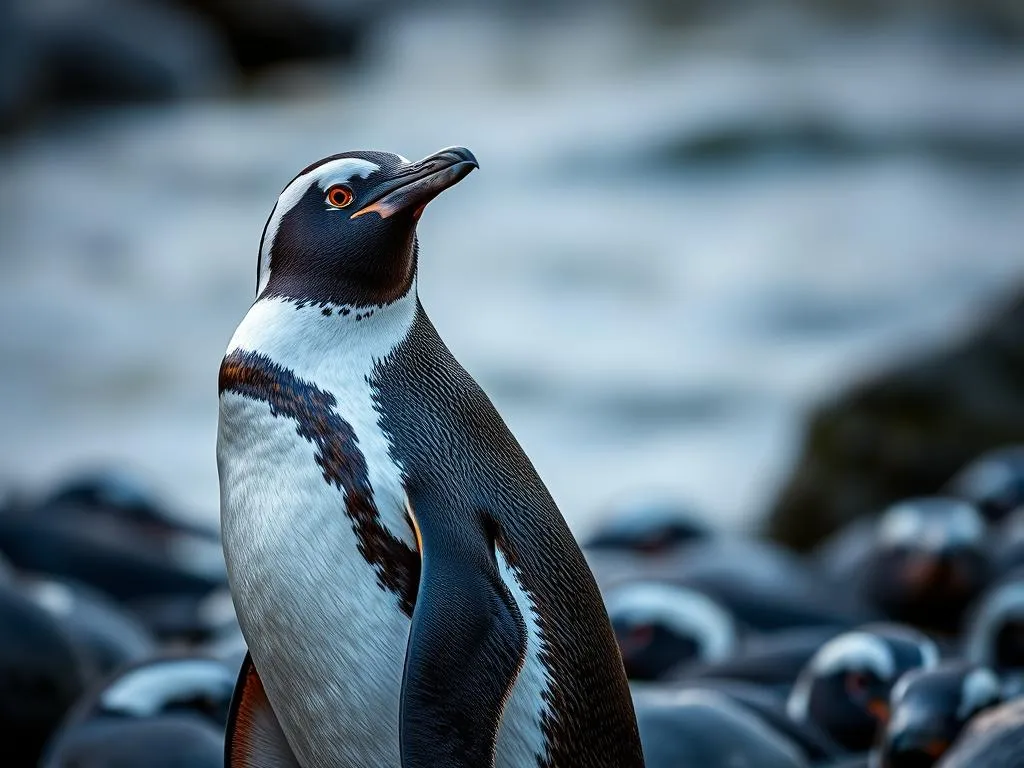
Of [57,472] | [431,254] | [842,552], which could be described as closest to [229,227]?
[431,254]

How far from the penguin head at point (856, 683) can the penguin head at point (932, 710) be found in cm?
31

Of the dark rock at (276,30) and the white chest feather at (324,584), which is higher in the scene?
the dark rock at (276,30)

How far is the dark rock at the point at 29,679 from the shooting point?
3520 mm

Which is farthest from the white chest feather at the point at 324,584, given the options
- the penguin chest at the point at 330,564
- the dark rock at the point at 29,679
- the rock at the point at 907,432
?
the rock at the point at 907,432

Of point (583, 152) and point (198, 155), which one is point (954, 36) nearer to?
point (583, 152)

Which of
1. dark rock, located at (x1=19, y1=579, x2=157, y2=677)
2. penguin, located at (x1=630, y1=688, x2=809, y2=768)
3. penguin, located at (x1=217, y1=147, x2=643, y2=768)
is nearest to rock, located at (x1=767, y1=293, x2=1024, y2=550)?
dark rock, located at (x1=19, y1=579, x2=157, y2=677)

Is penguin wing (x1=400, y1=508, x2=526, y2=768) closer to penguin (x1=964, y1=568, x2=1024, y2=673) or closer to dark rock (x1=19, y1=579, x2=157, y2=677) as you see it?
dark rock (x1=19, y1=579, x2=157, y2=677)

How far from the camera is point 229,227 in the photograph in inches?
747

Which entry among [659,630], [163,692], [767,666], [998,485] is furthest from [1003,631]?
[163,692]

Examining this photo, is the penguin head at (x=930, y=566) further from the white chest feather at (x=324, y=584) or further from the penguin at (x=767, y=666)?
the white chest feather at (x=324, y=584)

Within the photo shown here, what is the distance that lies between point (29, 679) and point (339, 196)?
5.46 feet

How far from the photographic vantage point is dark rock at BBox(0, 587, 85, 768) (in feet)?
11.5

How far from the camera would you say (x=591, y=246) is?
59.6 feet

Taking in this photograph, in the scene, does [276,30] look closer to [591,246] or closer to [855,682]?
[591,246]
